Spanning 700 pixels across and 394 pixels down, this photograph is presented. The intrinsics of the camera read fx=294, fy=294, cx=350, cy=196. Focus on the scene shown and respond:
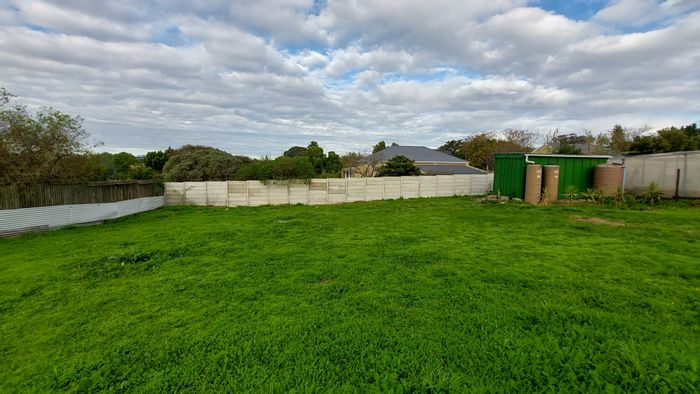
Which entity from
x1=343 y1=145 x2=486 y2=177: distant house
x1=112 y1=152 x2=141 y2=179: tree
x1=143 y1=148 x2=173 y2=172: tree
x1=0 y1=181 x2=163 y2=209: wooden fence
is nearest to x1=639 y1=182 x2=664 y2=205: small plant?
x1=343 y1=145 x2=486 y2=177: distant house

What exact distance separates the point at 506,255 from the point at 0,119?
14.6 metres

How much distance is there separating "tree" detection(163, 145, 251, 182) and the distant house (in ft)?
30.4

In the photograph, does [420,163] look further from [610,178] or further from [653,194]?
[653,194]

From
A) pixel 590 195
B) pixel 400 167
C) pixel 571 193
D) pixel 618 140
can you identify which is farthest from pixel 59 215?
pixel 618 140

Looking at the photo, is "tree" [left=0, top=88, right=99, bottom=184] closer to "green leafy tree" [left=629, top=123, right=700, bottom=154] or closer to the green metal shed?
the green metal shed

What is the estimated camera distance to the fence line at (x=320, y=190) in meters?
14.6

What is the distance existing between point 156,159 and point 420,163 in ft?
86.6

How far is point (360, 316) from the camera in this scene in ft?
10.3

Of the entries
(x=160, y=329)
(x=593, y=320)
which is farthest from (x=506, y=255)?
(x=160, y=329)

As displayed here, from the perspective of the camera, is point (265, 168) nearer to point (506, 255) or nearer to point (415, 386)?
point (506, 255)

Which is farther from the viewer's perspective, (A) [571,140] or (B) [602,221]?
(A) [571,140]

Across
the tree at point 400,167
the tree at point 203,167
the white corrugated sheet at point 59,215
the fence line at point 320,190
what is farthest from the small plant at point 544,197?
the tree at point 203,167

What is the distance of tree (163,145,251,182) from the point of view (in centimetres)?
2053

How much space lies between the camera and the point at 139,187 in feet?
41.1
